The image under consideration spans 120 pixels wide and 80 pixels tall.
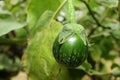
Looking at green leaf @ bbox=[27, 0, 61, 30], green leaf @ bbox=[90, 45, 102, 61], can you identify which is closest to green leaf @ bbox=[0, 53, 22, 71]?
green leaf @ bbox=[90, 45, 102, 61]

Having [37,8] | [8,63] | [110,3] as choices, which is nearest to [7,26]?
[37,8]

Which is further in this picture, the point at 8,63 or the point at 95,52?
the point at 8,63

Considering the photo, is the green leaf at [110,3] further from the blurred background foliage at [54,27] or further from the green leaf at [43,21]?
the green leaf at [43,21]

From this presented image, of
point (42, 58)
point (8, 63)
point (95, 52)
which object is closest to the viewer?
point (42, 58)

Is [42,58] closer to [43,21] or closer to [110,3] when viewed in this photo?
[43,21]

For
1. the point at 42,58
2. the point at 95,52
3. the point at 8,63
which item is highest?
the point at 42,58

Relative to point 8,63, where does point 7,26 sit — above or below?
above

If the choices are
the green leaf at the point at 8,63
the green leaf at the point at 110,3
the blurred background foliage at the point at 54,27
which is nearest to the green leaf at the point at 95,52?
the blurred background foliage at the point at 54,27

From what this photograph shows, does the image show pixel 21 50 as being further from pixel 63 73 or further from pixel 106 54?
pixel 63 73

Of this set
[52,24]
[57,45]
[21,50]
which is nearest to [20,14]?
[21,50]
